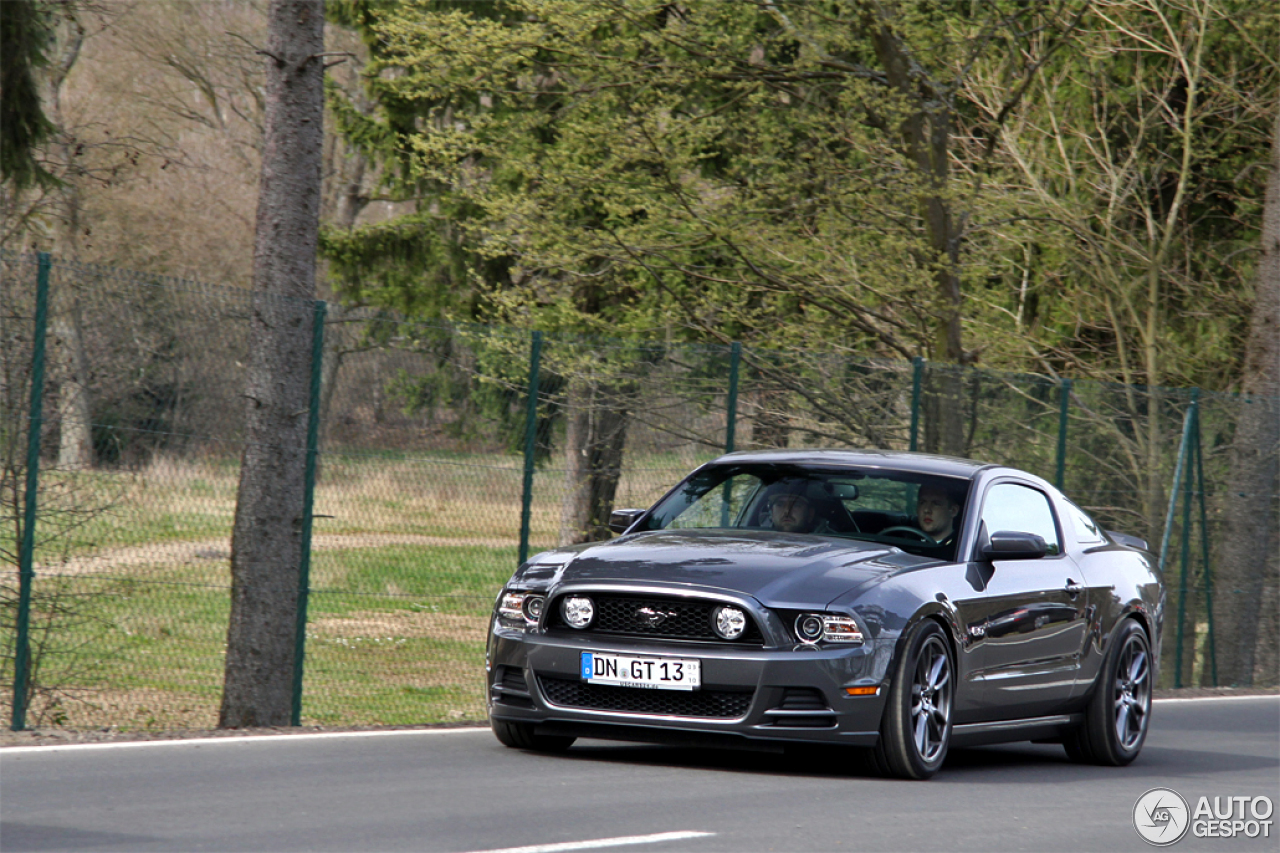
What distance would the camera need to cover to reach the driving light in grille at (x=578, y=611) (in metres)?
8.52

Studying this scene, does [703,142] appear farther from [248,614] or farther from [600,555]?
[600,555]

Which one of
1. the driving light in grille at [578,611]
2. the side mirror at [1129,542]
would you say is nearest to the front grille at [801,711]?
the driving light in grille at [578,611]

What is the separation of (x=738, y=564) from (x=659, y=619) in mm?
469

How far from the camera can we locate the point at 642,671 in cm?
833

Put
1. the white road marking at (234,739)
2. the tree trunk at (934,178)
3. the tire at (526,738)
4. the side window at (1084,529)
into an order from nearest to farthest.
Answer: the white road marking at (234,739)
the tire at (526,738)
the side window at (1084,529)
the tree trunk at (934,178)

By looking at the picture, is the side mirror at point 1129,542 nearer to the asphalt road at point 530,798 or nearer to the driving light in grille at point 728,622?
the asphalt road at point 530,798

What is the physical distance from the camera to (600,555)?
8836mm

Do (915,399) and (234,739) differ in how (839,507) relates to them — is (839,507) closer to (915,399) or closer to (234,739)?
(234,739)

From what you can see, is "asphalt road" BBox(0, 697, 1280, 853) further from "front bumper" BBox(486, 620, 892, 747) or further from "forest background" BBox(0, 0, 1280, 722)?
"forest background" BBox(0, 0, 1280, 722)

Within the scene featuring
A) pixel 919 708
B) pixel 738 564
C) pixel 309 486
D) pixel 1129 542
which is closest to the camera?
pixel 738 564

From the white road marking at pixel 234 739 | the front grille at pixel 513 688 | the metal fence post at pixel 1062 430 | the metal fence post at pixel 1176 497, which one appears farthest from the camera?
the metal fence post at pixel 1176 497

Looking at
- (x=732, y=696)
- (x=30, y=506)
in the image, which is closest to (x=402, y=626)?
(x=30, y=506)

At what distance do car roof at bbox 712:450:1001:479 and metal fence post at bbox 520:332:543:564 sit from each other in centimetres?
237

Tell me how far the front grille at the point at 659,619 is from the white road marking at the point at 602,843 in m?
1.41
